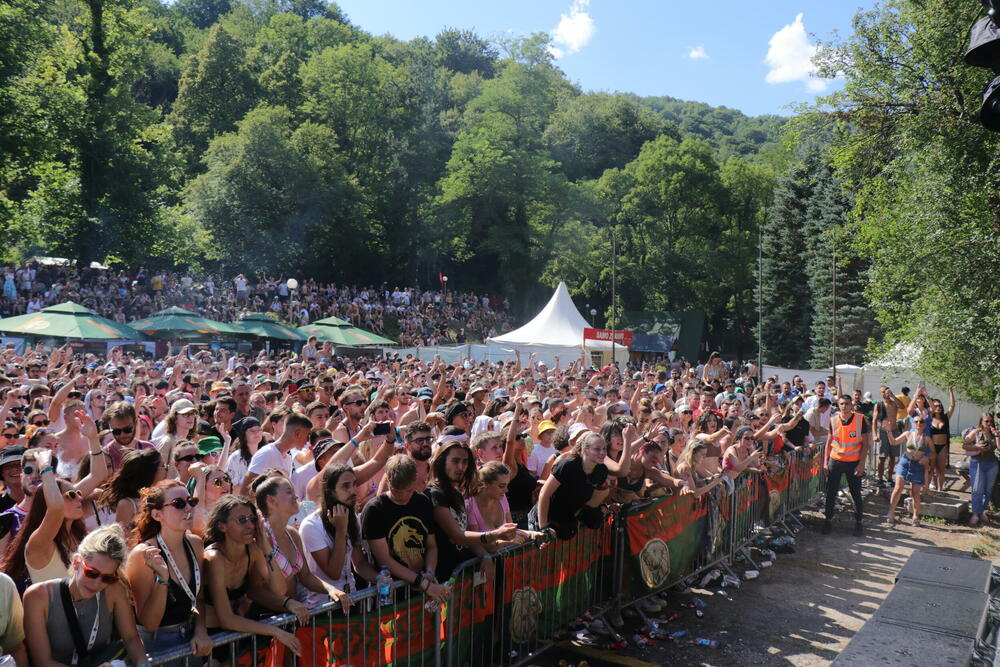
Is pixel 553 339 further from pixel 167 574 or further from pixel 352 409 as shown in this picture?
pixel 167 574

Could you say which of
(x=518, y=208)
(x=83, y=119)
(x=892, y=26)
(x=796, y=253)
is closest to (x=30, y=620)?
(x=892, y=26)

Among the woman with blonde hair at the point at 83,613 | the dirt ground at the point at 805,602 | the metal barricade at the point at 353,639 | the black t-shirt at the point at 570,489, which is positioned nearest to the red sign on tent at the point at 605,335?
the dirt ground at the point at 805,602

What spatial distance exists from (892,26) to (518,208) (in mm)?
38781

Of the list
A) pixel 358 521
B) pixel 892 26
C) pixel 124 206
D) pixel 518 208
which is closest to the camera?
pixel 358 521

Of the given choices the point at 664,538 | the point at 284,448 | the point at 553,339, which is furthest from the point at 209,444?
the point at 553,339

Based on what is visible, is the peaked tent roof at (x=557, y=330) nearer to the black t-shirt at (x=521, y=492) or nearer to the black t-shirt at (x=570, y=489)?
the black t-shirt at (x=521, y=492)

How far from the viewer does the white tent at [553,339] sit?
95.7 ft

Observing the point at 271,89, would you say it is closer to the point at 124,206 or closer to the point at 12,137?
the point at 124,206

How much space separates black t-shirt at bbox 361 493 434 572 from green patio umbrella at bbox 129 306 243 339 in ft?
60.7

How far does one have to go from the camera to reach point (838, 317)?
39.2m

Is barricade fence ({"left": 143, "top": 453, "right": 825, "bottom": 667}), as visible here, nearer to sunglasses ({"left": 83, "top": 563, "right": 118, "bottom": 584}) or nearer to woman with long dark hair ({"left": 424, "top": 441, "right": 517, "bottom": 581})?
woman with long dark hair ({"left": 424, "top": 441, "right": 517, "bottom": 581})

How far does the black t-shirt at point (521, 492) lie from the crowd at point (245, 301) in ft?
82.4

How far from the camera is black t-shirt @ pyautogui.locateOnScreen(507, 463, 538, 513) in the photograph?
21.8 ft

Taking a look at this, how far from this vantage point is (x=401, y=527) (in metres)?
4.79
